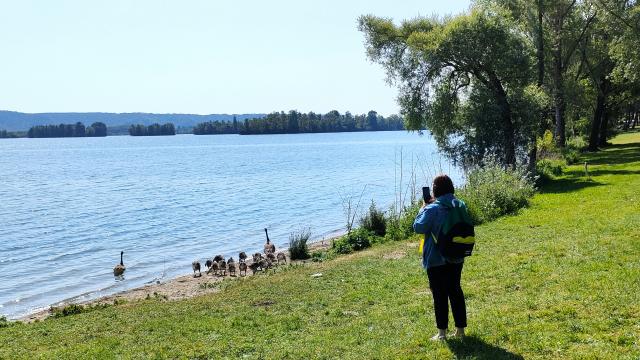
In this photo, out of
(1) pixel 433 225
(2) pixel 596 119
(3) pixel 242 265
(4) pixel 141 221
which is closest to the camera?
(1) pixel 433 225

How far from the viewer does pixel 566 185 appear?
25547 millimetres

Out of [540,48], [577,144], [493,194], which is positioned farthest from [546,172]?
[577,144]

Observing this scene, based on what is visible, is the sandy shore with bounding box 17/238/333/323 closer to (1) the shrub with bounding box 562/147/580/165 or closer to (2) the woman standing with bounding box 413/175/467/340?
(2) the woman standing with bounding box 413/175/467/340

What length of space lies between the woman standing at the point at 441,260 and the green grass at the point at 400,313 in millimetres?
417

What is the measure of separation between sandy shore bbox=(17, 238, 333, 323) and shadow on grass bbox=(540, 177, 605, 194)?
45.4 ft

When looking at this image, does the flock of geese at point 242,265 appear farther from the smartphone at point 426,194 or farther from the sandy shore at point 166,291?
the smartphone at point 426,194

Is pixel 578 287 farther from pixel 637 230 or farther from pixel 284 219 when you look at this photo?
pixel 284 219

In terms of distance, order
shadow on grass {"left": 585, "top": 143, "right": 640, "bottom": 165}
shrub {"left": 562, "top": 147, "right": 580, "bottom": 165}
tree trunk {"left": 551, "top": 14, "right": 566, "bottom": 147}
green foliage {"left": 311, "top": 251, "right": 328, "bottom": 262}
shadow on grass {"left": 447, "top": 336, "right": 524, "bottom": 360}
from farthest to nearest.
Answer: tree trunk {"left": 551, "top": 14, "right": 566, "bottom": 147} < shrub {"left": 562, "top": 147, "right": 580, "bottom": 165} < shadow on grass {"left": 585, "top": 143, "right": 640, "bottom": 165} < green foliage {"left": 311, "top": 251, "right": 328, "bottom": 262} < shadow on grass {"left": 447, "top": 336, "right": 524, "bottom": 360}

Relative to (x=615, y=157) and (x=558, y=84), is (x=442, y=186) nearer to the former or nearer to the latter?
(x=615, y=157)

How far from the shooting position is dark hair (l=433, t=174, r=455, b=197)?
6.88m

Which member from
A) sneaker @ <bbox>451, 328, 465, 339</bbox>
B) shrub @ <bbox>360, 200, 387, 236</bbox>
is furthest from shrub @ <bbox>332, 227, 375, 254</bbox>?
sneaker @ <bbox>451, 328, 465, 339</bbox>

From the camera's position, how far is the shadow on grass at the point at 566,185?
24219mm

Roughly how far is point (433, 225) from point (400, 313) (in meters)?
2.95

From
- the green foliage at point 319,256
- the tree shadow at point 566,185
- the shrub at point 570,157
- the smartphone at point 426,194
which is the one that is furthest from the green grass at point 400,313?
the shrub at point 570,157
